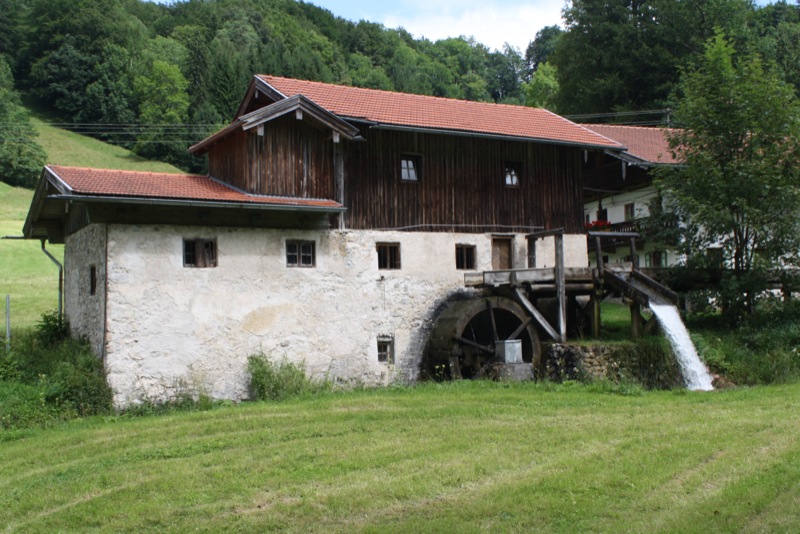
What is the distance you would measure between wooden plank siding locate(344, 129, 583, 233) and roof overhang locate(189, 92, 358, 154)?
996 millimetres

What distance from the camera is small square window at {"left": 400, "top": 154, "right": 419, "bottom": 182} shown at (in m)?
18.8

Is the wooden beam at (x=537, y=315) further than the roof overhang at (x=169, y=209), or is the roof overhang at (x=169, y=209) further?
the wooden beam at (x=537, y=315)

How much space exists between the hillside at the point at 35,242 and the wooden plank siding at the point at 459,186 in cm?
1027

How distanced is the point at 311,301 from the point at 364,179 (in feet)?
10.8

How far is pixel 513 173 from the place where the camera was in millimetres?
20125

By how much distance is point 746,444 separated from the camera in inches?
380

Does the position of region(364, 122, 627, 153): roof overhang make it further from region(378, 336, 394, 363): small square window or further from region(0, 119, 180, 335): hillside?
region(0, 119, 180, 335): hillside

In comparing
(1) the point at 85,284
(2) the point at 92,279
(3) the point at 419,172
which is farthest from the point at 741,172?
(1) the point at 85,284

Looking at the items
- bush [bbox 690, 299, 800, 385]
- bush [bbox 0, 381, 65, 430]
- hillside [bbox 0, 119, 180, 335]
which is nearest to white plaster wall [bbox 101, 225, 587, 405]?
bush [bbox 0, 381, 65, 430]

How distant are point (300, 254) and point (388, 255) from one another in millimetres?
2292

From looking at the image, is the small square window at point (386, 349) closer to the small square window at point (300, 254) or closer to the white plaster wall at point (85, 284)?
the small square window at point (300, 254)

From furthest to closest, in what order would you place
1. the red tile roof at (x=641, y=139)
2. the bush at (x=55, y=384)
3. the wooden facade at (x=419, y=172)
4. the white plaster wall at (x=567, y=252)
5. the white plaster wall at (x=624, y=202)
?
1. the white plaster wall at (x=624, y=202)
2. the red tile roof at (x=641, y=139)
3. the white plaster wall at (x=567, y=252)
4. the wooden facade at (x=419, y=172)
5. the bush at (x=55, y=384)

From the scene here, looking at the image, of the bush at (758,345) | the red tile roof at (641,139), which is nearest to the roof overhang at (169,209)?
the bush at (758,345)

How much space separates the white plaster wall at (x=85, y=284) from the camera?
15.1m
